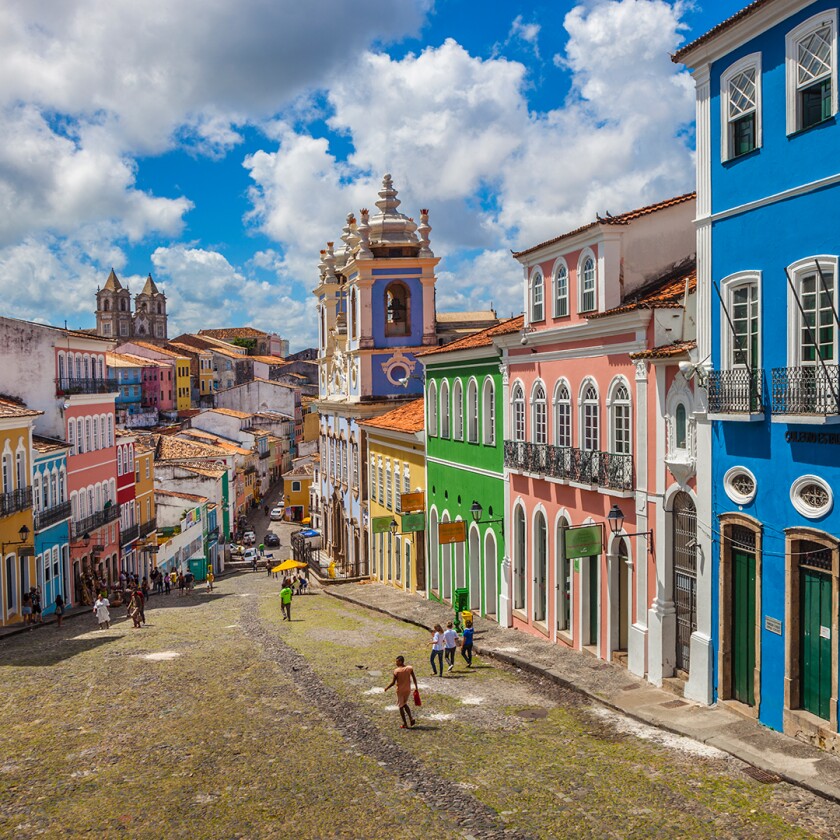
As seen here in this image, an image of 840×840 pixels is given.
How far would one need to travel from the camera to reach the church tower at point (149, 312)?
164 m

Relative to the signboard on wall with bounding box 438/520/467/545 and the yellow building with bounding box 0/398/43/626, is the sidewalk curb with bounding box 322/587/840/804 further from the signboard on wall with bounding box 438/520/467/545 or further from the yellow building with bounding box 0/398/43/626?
the yellow building with bounding box 0/398/43/626

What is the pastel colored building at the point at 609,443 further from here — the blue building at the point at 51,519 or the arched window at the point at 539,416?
the blue building at the point at 51,519

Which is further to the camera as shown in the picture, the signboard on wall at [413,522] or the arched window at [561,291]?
the signboard on wall at [413,522]

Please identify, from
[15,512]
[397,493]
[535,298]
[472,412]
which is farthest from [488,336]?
[15,512]

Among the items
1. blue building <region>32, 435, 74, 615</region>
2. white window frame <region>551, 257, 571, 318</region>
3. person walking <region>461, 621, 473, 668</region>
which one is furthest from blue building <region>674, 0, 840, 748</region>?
blue building <region>32, 435, 74, 615</region>

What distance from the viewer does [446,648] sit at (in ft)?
66.7

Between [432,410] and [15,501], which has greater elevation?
[432,410]

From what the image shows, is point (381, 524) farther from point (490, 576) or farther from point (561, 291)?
point (561, 291)

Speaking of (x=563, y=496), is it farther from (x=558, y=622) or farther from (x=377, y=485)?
(x=377, y=485)

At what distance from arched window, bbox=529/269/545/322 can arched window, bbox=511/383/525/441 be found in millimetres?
2064

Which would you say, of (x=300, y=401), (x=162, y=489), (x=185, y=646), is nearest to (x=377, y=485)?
(x=185, y=646)

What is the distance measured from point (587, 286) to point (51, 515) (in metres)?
23.8

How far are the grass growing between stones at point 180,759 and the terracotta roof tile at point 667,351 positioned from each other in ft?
27.1

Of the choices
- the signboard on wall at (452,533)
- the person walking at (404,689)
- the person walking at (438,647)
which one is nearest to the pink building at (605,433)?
the signboard on wall at (452,533)
